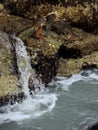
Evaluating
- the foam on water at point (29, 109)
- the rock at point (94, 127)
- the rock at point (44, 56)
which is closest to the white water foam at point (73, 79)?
the rock at point (44, 56)

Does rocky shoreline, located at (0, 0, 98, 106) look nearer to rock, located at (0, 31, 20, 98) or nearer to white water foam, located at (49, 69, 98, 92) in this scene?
rock, located at (0, 31, 20, 98)

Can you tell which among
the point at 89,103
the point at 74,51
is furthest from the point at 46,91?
the point at 74,51

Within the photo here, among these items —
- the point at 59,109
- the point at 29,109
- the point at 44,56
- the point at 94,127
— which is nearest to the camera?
the point at 94,127

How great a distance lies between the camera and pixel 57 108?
1223cm

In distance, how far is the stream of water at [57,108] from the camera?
11.3 m

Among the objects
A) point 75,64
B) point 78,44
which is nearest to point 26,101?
point 75,64

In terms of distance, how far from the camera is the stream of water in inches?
445

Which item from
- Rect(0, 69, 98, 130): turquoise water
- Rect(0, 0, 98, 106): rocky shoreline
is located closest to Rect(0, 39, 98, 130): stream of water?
Rect(0, 69, 98, 130): turquoise water

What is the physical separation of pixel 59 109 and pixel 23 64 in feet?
6.67

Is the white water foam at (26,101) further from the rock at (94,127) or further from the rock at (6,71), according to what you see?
the rock at (94,127)

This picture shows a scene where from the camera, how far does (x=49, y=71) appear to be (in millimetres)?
13883

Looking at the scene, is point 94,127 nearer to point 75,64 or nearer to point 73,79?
point 73,79

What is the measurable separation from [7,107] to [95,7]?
253 inches

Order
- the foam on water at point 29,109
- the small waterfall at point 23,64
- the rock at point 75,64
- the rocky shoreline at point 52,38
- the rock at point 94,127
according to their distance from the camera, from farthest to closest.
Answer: the rock at point 75,64 → the rocky shoreline at point 52,38 → the small waterfall at point 23,64 → the foam on water at point 29,109 → the rock at point 94,127
